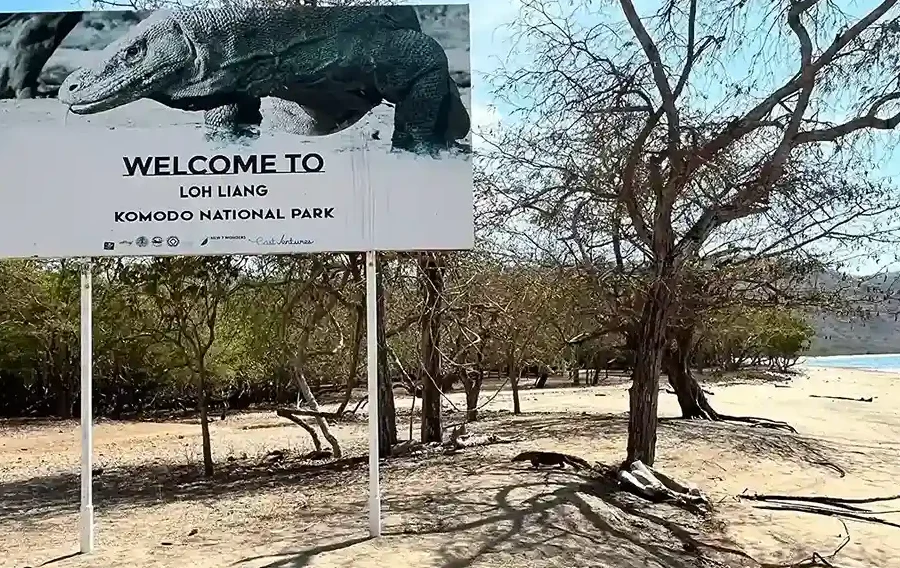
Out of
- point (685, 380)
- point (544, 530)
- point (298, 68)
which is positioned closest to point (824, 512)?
point (544, 530)

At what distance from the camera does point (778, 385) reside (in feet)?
127

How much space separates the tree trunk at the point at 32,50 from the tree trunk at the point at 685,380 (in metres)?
14.2

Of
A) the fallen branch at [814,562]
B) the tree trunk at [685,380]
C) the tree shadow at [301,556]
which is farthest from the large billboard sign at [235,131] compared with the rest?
the tree trunk at [685,380]

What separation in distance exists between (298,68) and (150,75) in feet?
3.79

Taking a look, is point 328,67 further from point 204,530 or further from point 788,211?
point 788,211

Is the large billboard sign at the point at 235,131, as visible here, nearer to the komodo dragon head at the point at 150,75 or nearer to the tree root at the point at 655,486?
the komodo dragon head at the point at 150,75

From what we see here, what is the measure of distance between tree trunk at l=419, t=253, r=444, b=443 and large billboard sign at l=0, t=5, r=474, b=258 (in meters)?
4.90

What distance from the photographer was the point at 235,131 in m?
6.53

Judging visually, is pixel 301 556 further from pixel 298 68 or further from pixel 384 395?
pixel 384 395

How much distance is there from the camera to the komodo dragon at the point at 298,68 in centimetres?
661

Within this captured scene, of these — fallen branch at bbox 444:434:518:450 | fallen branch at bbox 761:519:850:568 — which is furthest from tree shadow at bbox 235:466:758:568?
fallen branch at bbox 444:434:518:450

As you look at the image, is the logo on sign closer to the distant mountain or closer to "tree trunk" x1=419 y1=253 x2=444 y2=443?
"tree trunk" x1=419 y1=253 x2=444 y2=443

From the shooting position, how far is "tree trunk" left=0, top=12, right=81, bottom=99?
6.56 m

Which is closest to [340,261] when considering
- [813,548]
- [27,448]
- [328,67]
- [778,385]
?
[328,67]
